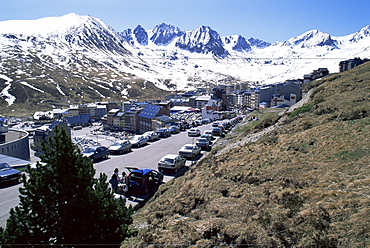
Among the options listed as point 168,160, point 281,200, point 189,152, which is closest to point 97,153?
point 168,160

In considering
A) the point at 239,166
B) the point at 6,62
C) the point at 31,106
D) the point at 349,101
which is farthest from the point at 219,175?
the point at 6,62

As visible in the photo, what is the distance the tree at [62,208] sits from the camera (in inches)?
250

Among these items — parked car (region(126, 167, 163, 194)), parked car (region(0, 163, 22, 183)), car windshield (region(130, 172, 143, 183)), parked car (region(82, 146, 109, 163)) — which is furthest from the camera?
parked car (region(82, 146, 109, 163))

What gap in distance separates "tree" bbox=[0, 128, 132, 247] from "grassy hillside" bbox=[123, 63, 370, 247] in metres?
1.03

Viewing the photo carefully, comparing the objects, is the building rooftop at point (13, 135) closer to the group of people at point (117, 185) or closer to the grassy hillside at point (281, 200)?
the group of people at point (117, 185)

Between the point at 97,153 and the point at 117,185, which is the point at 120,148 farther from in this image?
the point at 117,185

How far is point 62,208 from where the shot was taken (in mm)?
6520

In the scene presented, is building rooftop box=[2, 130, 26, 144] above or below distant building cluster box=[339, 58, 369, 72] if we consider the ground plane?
below

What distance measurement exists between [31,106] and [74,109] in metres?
31.0

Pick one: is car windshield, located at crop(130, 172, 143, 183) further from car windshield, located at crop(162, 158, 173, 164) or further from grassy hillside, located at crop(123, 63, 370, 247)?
car windshield, located at crop(162, 158, 173, 164)

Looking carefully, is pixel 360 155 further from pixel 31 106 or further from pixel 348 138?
pixel 31 106

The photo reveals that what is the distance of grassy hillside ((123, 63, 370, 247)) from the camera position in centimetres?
541

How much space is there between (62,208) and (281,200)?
5548 mm

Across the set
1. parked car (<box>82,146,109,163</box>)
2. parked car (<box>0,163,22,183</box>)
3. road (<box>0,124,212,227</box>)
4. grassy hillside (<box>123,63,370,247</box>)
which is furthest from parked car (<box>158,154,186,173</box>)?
parked car (<box>0,163,22,183</box>)
